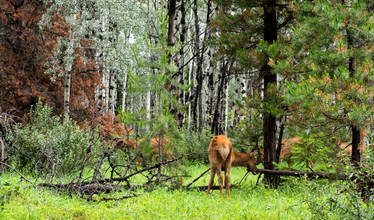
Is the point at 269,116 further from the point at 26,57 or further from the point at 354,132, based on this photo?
the point at 26,57

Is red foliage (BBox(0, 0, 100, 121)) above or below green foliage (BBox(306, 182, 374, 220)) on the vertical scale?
above

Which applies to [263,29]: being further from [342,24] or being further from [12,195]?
[12,195]

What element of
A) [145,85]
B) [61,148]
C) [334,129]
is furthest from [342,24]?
[61,148]

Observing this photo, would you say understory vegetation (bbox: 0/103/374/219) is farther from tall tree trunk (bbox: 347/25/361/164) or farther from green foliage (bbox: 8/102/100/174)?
tall tree trunk (bbox: 347/25/361/164)

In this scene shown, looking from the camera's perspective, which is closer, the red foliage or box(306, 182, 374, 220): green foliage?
box(306, 182, 374, 220): green foliage

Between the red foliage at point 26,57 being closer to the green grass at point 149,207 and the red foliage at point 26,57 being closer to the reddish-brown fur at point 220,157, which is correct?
the green grass at point 149,207

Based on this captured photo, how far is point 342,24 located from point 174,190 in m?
4.95

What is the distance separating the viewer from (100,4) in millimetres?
18094

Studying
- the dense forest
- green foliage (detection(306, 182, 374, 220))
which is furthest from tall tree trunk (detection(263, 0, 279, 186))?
green foliage (detection(306, 182, 374, 220))

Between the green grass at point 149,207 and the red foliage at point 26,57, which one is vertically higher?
the red foliage at point 26,57

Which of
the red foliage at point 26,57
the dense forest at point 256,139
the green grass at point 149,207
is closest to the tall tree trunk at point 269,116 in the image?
the dense forest at point 256,139

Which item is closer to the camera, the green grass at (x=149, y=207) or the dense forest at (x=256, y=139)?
the green grass at (x=149, y=207)

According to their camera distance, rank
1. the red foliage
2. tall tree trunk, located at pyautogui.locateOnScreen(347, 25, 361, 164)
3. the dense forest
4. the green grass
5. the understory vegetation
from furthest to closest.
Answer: the red foliage
tall tree trunk, located at pyautogui.locateOnScreen(347, 25, 361, 164)
the dense forest
the green grass
the understory vegetation

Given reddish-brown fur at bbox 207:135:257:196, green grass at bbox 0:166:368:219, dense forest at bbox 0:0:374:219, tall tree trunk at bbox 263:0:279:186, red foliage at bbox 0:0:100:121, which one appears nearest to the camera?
green grass at bbox 0:166:368:219
